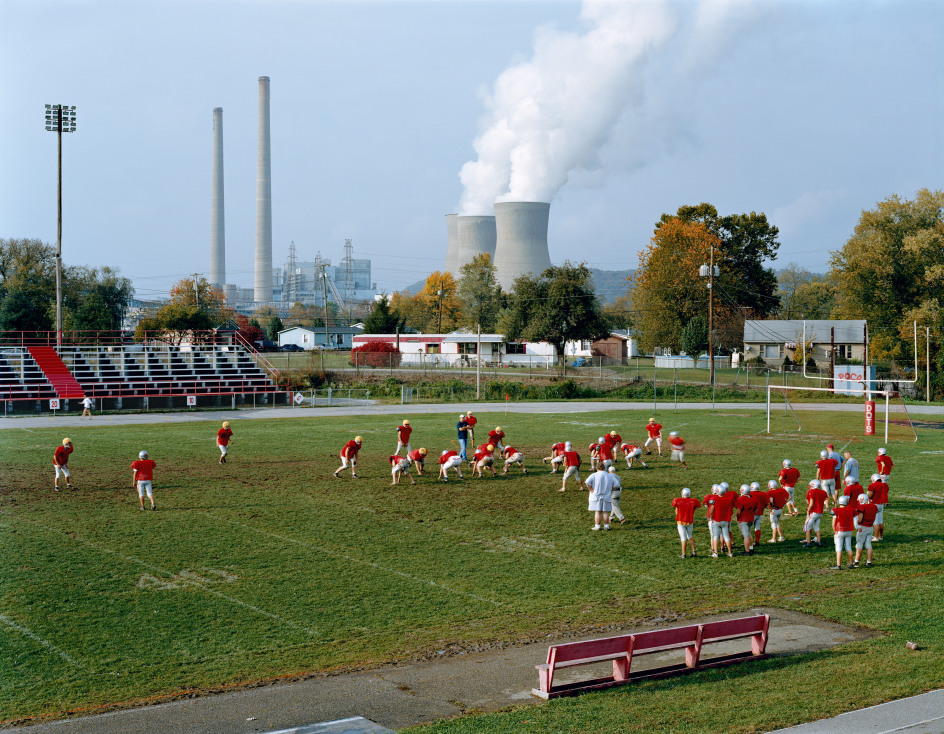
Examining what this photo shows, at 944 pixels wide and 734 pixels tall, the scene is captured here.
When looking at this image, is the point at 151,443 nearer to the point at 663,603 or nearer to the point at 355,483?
the point at 355,483

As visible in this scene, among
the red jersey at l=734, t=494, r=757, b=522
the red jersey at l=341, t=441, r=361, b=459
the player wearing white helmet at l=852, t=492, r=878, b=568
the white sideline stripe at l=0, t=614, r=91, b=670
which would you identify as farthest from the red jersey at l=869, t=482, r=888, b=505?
the white sideline stripe at l=0, t=614, r=91, b=670

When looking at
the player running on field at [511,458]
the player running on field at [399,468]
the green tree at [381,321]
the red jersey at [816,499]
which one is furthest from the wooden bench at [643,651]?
the green tree at [381,321]

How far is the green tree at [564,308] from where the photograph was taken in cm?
6919

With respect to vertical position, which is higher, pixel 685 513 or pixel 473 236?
Result: pixel 473 236

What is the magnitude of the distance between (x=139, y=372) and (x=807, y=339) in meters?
54.2

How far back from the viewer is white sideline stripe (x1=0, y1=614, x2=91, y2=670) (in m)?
11.6

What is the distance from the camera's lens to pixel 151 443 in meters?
33.5

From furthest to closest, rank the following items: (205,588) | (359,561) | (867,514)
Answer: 1. (359,561)
2. (867,514)
3. (205,588)

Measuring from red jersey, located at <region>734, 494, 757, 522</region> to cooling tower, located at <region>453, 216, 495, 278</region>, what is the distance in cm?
9857

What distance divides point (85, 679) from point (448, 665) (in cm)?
465

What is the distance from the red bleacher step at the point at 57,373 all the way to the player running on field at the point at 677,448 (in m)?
33.7

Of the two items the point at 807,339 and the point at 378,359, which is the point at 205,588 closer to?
the point at 378,359

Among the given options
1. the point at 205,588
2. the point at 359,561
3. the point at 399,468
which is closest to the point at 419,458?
the point at 399,468

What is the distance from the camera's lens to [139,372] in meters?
51.7
